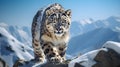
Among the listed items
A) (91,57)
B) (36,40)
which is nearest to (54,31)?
(36,40)

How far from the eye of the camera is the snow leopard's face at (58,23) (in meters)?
7.08

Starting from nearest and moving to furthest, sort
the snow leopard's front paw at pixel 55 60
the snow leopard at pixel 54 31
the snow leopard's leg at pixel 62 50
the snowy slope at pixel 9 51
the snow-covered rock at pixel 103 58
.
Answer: the snow-covered rock at pixel 103 58 → the snow leopard's front paw at pixel 55 60 → the snow leopard at pixel 54 31 → the snow leopard's leg at pixel 62 50 → the snowy slope at pixel 9 51

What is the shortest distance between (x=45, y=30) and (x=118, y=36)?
92.9 m

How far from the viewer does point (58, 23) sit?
716cm

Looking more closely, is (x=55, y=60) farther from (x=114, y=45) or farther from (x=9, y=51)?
(x=9, y=51)

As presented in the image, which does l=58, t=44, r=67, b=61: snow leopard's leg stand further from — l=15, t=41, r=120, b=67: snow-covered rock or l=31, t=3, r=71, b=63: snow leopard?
l=15, t=41, r=120, b=67: snow-covered rock

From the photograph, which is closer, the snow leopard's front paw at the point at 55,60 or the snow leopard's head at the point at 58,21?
the snow leopard's front paw at the point at 55,60

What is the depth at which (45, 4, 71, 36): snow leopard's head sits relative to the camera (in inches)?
279

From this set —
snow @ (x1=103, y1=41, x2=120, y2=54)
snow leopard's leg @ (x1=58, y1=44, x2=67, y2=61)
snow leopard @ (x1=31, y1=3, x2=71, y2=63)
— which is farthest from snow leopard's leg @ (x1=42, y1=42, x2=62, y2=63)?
snow @ (x1=103, y1=41, x2=120, y2=54)

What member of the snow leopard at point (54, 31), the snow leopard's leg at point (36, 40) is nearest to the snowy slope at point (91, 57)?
the snow leopard at point (54, 31)

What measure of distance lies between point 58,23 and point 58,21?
0.08m

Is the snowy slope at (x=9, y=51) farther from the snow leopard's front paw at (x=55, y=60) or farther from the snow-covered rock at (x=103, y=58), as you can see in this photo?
the snow-covered rock at (x=103, y=58)

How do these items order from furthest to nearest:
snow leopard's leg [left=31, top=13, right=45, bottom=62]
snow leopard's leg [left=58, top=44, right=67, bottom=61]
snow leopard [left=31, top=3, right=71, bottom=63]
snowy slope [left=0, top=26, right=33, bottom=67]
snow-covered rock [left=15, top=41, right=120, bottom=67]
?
snowy slope [left=0, top=26, right=33, bottom=67]
snow leopard's leg [left=31, top=13, right=45, bottom=62]
snow leopard's leg [left=58, top=44, right=67, bottom=61]
snow leopard [left=31, top=3, right=71, bottom=63]
snow-covered rock [left=15, top=41, right=120, bottom=67]

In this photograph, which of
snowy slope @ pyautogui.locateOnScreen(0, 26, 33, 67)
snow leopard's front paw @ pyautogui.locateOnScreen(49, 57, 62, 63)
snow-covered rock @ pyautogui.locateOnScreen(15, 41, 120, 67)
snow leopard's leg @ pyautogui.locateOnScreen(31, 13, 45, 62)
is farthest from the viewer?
snowy slope @ pyautogui.locateOnScreen(0, 26, 33, 67)
